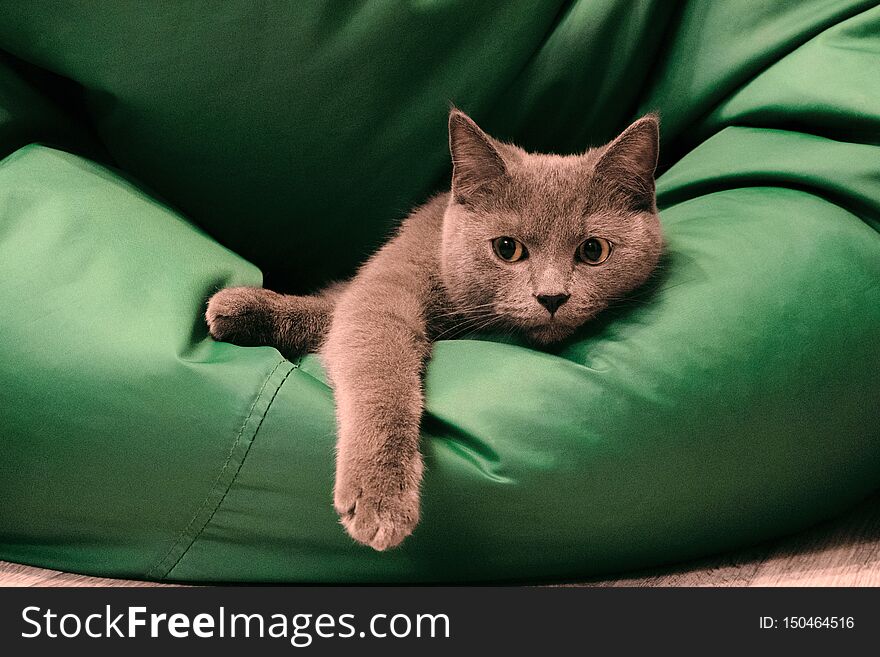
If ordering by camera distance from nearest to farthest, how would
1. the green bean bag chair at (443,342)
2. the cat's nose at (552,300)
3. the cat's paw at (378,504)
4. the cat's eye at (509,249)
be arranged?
1. the cat's paw at (378,504)
2. the green bean bag chair at (443,342)
3. the cat's nose at (552,300)
4. the cat's eye at (509,249)

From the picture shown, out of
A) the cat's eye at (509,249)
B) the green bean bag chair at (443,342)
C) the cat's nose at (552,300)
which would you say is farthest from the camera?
the cat's eye at (509,249)

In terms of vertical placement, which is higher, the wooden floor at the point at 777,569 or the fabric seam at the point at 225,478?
the fabric seam at the point at 225,478

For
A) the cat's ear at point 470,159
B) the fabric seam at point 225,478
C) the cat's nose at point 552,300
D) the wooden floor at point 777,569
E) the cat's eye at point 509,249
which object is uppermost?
the cat's ear at point 470,159

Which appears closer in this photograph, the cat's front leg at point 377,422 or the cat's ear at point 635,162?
the cat's front leg at point 377,422

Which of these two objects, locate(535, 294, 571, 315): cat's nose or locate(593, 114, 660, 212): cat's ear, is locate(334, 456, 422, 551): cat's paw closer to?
locate(535, 294, 571, 315): cat's nose

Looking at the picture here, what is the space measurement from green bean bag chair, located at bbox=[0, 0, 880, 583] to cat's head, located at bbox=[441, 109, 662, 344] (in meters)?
0.05

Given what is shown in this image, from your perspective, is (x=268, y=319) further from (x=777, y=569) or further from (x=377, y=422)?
(x=777, y=569)

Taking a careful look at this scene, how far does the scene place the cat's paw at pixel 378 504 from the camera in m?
0.89

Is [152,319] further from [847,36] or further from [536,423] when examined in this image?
[847,36]

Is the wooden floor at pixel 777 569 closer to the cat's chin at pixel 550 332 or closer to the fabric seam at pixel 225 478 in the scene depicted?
the fabric seam at pixel 225 478

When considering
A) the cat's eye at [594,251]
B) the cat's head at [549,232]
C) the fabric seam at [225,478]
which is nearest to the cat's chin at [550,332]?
the cat's head at [549,232]

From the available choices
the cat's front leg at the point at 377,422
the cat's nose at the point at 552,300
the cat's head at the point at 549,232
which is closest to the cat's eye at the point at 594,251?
the cat's head at the point at 549,232

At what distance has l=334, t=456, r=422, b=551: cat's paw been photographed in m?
0.89

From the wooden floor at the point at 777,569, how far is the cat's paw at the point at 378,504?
31cm
